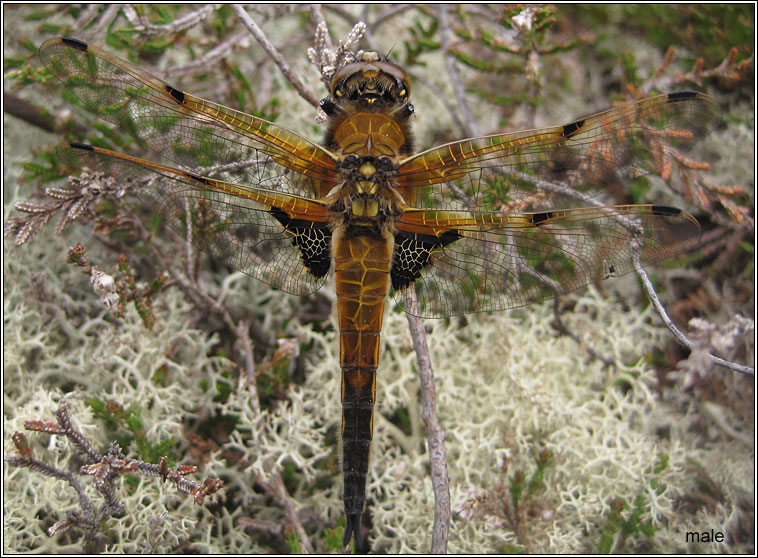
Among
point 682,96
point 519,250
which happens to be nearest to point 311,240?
point 519,250

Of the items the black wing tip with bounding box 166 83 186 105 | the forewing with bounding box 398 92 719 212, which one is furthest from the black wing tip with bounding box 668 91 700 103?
the black wing tip with bounding box 166 83 186 105

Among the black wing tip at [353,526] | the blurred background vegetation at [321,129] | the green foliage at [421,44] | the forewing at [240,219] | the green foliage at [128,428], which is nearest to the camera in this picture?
the black wing tip at [353,526]

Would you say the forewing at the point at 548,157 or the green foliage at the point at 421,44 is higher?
the green foliage at the point at 421,44

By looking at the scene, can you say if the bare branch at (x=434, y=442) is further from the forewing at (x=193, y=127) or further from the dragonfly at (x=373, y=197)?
the forewing at (x=193, y=127)

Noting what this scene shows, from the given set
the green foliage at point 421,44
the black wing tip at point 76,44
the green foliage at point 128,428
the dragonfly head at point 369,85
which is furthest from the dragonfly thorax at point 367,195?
the green foliage at point 421,44

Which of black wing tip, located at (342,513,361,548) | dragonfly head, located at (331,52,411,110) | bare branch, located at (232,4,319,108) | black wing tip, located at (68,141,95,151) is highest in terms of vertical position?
bare branch, located at (232,4,319,108)

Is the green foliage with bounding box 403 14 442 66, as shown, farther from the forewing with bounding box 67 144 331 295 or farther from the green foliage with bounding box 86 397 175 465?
the green foliage with bounding box 86 397 175 465

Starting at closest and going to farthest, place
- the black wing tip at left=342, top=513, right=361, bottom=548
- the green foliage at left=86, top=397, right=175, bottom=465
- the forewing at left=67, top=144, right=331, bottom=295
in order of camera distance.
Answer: the black wing tip at left=342, top=513, right=361, bottom=548 < the forewing at left=67, top=144, right=331, bottom=295 < the green foliage at left=86, top=397, right=175, bottom=465

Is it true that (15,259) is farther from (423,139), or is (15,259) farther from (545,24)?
(545,24)

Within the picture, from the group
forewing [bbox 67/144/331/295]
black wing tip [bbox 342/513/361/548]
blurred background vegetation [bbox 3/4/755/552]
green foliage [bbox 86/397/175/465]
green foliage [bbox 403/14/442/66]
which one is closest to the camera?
black wing tip [bbox 342/513/361/548]
